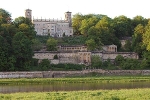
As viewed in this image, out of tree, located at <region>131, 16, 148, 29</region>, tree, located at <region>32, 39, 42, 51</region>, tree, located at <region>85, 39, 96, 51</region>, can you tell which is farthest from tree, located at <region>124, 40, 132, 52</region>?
tree, located at <region>32, 39, 42, 51</region>

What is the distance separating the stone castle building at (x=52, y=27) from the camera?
91062 mm

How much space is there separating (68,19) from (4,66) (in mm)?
40242

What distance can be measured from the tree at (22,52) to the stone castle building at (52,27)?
1109 inches

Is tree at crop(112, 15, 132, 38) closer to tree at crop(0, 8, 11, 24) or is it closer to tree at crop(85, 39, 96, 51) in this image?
tree at crop(85, 39, 96, 51)

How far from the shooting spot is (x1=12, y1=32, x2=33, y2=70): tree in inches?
2416

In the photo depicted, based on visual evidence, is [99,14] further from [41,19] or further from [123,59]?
[123,59]

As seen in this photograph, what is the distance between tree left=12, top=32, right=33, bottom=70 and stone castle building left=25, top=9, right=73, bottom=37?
92.4 feet

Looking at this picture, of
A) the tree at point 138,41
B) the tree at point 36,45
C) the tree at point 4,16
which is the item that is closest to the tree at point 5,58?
the tree at point 36,45

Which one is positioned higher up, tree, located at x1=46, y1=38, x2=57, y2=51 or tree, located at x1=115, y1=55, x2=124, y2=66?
tree, located at x1=46, y1=38, x2=57, y2=51

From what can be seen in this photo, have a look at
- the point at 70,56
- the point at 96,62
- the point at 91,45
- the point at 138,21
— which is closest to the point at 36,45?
the point at 70,56

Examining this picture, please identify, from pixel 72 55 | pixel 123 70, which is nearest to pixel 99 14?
pixel 72 55

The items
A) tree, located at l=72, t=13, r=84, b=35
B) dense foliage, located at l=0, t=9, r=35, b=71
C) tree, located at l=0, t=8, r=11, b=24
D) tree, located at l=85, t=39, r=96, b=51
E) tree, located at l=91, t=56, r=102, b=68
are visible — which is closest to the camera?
dense foliage, located at l=0, t=9, r=35, b=71

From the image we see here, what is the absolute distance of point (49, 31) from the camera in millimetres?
91438

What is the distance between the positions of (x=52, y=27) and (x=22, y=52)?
98.9 feet
